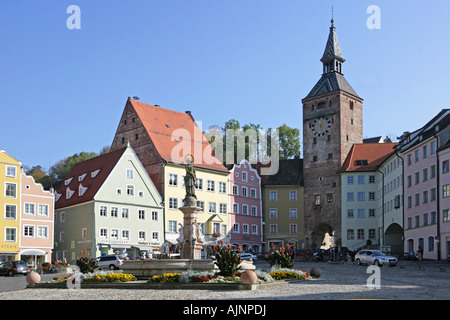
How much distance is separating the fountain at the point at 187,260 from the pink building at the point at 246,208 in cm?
4694

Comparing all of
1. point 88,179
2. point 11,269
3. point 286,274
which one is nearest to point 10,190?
point 88,179

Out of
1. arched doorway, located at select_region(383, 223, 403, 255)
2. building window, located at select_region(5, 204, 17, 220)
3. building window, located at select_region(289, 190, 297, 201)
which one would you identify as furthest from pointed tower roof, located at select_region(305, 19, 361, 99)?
building window, located at select_region(5, 204, 17, 220)

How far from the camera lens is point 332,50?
3839 inches

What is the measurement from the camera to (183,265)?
3206cm

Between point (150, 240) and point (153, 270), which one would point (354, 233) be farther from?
point (153, 270)

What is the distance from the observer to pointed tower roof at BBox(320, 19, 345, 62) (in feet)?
317

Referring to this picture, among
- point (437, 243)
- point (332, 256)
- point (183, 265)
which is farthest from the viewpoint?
point (332, 256)

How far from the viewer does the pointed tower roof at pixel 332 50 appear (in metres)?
96.7

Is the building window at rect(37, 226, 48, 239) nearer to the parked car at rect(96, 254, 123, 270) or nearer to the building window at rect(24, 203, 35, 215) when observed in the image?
the building window at rect(24, 203, 35, 215)

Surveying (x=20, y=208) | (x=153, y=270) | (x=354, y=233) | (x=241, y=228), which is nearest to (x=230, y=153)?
(x=241, y=228)

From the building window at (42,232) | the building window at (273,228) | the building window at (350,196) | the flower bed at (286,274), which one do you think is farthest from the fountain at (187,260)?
the building window at (273,228)

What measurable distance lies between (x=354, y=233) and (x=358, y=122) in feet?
55.8

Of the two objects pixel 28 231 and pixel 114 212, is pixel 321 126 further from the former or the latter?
pixel 28 231

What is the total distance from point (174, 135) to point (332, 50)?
1180 inches
